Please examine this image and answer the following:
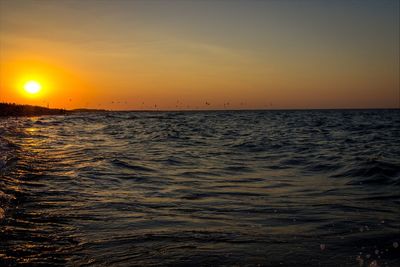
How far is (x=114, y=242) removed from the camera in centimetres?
567

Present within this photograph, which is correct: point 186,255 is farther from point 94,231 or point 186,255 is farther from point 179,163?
point 179,163

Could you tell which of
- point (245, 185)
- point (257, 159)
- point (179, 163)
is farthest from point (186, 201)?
point (257, 159)

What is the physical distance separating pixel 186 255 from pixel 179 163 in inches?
402

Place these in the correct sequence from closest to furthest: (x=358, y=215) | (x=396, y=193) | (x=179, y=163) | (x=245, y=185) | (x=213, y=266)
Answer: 1. (x=213, y=266)
2. (x=358, y=215)
3. (x=396, y=193)
4. (x=245, y=185)
5. (x=179, y=163)

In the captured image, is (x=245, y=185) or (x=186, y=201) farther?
(x=245, y=185)

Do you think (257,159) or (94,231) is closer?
(94,231)

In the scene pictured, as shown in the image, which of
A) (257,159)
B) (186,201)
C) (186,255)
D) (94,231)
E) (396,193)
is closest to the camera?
(186,255)

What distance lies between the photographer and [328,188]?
10430mm

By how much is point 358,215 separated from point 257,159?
9479 mm

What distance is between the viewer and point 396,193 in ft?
32.3

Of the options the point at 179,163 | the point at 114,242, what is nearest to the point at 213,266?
the point at 114,242

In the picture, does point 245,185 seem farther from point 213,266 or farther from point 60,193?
point 213,266

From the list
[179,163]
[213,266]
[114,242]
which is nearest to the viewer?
[213,266]

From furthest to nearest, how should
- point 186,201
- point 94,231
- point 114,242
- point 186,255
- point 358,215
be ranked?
point 186,201 → point 358,215 → point 94,231 → point 114,242 → point 186,255
